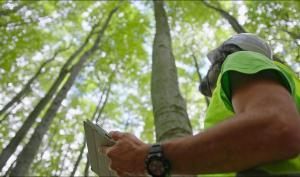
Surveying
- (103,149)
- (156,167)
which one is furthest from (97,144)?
(156,167)

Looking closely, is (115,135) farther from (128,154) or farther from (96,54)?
(96,54)

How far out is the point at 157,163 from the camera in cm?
122

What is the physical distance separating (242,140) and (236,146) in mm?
29

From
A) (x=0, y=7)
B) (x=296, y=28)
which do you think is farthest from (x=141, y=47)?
(x=296, y=28)

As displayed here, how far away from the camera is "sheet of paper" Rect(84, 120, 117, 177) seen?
4.78 ft

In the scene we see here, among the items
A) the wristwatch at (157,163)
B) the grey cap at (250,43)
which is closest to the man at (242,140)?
the wristwatch at (157,163)

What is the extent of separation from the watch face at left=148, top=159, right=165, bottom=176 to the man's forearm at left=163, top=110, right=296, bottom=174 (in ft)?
0.23

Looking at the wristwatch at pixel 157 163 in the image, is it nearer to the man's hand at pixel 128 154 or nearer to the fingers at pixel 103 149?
the man's hand at pixel 128 154

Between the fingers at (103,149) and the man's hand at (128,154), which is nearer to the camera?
the man's hand at (128,154)

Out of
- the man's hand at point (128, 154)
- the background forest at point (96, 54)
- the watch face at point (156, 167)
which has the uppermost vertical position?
the background forest at point (96, 54)

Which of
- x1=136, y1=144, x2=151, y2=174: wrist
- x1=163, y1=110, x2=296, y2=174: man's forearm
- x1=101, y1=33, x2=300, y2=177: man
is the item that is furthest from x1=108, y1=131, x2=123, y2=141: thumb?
x1=163, y1=110, x2=296, y2=174: man's forearm

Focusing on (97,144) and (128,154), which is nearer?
(128,154)

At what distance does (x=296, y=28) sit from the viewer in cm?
730

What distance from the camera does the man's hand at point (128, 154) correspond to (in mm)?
1274
